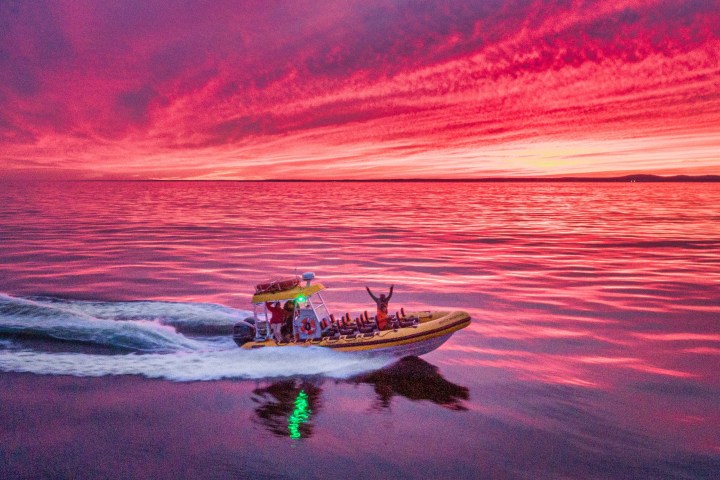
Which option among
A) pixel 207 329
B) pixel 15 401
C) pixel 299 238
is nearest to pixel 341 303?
pixel 207 329

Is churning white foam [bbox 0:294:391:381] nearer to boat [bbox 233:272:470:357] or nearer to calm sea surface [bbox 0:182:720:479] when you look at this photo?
calm sea surface [bbox 0:182:720:479]

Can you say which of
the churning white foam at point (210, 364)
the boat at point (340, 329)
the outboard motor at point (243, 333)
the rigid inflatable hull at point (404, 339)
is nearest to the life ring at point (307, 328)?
the boat at point (340, 329)

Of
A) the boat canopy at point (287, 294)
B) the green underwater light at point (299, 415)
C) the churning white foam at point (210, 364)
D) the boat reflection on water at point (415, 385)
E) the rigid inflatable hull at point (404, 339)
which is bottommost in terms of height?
the green underwater light at point (299, 415)

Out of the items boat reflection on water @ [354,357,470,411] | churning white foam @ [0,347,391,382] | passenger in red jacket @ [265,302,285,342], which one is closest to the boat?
passenger in red jacket @ [265,302,285,342]

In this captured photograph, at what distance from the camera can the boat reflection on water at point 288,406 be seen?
1266cm

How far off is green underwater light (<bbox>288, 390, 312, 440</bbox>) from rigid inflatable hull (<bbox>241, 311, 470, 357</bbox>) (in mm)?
2356

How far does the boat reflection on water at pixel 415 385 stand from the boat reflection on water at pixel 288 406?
1659mm

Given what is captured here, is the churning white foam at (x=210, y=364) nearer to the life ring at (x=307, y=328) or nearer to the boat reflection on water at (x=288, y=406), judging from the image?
the life ring at (x=307, y=328)

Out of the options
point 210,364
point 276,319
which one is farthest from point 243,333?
point 210,364

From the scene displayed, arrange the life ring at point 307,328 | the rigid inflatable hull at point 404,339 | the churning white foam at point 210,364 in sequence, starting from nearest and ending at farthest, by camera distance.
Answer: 1. the churning white foam at point 210,364
2. the rigid inflatable hull at point 404,339
3. the life ring at point 307,328

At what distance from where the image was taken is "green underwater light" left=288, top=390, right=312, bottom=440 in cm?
1253

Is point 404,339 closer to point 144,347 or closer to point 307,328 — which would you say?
point 307,328

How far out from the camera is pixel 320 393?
14750mm

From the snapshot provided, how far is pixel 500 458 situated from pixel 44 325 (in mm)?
17767
